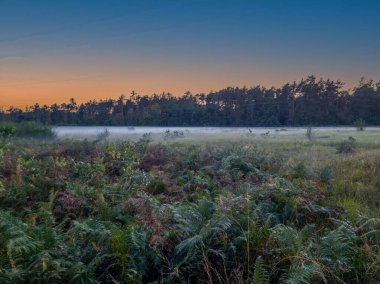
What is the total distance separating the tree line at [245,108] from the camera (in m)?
72.9

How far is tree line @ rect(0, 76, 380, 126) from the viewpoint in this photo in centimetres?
7294

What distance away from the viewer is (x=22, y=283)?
167 inches

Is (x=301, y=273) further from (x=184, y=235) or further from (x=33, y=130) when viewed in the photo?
(x=33, y=130)

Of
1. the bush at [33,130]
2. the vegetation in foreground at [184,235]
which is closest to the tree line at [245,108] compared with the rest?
the bush at [33,130]

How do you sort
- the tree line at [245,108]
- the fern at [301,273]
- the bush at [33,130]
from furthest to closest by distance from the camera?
the tree line at [245,108] → the bush at [33,130] → the fern at [301,273]

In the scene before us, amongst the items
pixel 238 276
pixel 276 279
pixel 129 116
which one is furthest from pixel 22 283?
pixel 129 116

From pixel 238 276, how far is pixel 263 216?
8.03 feet

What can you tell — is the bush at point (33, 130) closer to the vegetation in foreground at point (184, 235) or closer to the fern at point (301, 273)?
the vegetation in foreground at point (184, 235)

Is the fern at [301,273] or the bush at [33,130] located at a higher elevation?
the bush at [33,130]

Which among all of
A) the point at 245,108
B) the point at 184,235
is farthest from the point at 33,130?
the point at 245,108

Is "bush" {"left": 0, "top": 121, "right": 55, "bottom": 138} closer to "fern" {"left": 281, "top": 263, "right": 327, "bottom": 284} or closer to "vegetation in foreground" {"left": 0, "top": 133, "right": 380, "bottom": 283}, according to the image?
Answer: "vegetation in foreground" {"left": 0, "top": 133, "right": 380, "bottom": 283}

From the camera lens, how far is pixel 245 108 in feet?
267

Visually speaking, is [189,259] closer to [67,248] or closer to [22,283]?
[67,248]

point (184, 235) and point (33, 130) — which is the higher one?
point (33, 130)
